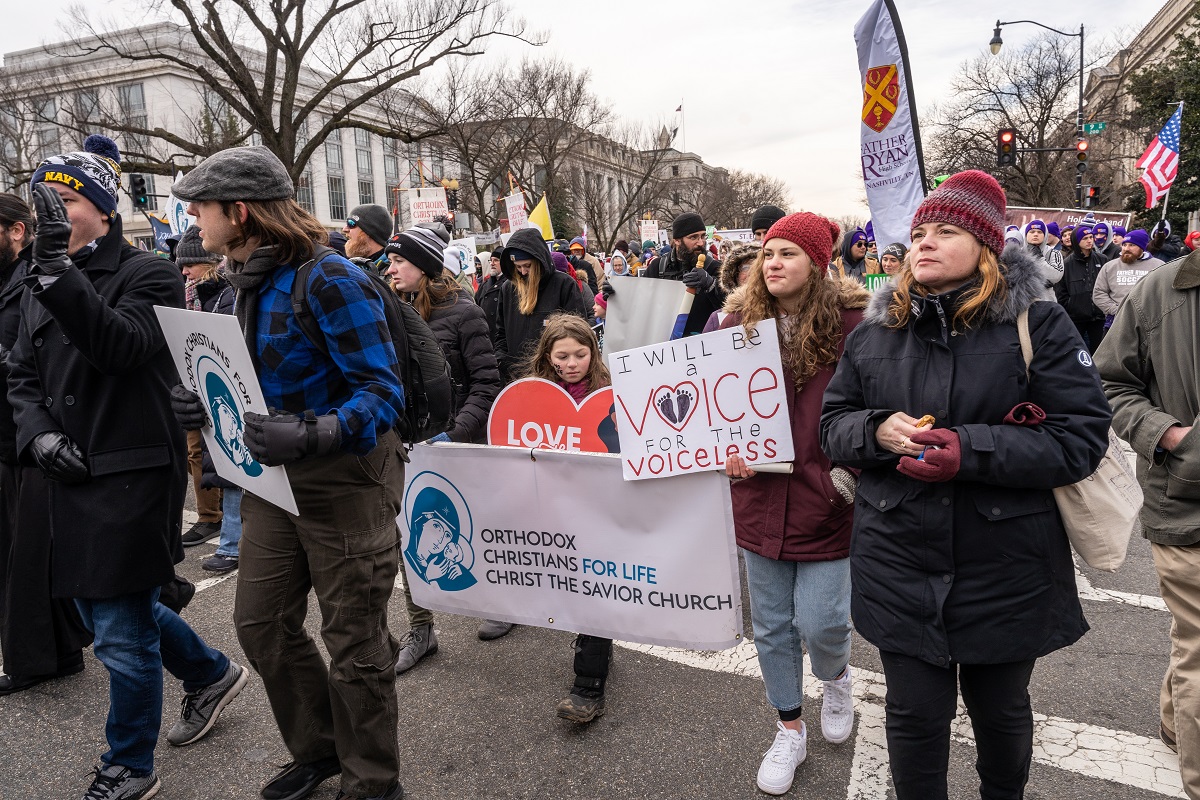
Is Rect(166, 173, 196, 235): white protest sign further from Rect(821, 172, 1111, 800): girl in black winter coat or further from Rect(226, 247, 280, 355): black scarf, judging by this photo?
Rect(821, 172, 1111, 800): girl in black winter coat

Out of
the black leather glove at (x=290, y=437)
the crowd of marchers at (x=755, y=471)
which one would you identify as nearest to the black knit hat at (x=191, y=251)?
the crowd of marchers at (x=755, y=471)

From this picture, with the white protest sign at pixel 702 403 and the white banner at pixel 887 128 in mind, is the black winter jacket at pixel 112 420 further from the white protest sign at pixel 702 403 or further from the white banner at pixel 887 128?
the white banner at pixel 887 128

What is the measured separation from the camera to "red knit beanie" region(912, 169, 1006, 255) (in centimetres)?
221

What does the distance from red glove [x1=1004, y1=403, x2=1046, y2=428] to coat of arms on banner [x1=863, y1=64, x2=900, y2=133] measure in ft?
8.31

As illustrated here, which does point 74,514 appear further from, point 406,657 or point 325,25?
point 325,25

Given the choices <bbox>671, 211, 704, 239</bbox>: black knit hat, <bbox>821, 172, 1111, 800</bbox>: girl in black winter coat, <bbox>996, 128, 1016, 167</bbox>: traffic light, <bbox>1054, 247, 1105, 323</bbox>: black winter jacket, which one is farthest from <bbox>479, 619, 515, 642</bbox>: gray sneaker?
<bbox>996, 128, 1016, 167</bbox>: traffic light

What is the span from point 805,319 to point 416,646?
251 centimetres

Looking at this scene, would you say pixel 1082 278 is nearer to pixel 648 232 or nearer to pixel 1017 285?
pixel 1017 285

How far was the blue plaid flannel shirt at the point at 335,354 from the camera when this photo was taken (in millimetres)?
2416

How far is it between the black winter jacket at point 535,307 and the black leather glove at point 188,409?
2.74 meters

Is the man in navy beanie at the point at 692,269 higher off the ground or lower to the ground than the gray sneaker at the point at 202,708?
higher

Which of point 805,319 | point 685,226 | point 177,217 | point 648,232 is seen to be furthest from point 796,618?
point 648,232

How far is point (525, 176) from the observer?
34781 mm

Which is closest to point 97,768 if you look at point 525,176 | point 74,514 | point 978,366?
point 74,514
